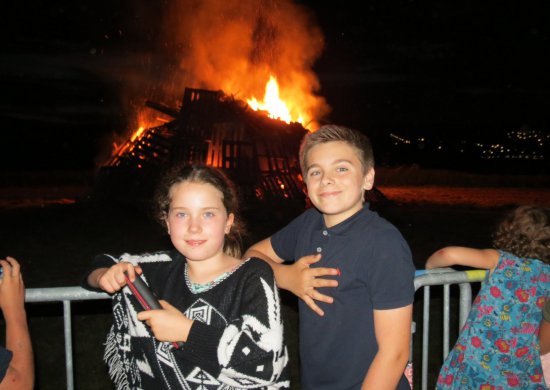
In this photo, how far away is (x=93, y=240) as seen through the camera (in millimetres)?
12203

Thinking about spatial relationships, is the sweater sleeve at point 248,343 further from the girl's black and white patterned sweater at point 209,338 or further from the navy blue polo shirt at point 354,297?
the navy blue polo shirt at point 354,297

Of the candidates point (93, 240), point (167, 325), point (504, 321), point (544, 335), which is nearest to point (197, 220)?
point (167, 325)

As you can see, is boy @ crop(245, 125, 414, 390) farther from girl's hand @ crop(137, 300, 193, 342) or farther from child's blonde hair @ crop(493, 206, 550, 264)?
child's blonde hair @ crop(493, 206, 550, 264)

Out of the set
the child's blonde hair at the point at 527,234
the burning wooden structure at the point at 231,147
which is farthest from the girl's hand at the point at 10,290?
the burning wooden structure at the point at 231,147

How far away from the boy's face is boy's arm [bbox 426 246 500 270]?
2.55ft

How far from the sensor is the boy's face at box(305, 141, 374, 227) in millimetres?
2160

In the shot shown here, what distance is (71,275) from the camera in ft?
28.4

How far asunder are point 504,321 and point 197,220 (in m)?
1.86

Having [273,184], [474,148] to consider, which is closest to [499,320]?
[273,184]

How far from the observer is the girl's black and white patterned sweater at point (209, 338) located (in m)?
1.79

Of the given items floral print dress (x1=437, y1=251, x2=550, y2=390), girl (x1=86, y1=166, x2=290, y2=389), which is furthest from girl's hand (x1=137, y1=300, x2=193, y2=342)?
floral print dress (x1=437, y1=251, x2=550, y2=390)

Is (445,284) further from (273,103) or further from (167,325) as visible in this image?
(273,103)

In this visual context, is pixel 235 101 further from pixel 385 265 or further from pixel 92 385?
pixel 385 265

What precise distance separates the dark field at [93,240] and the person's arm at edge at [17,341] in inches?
125
